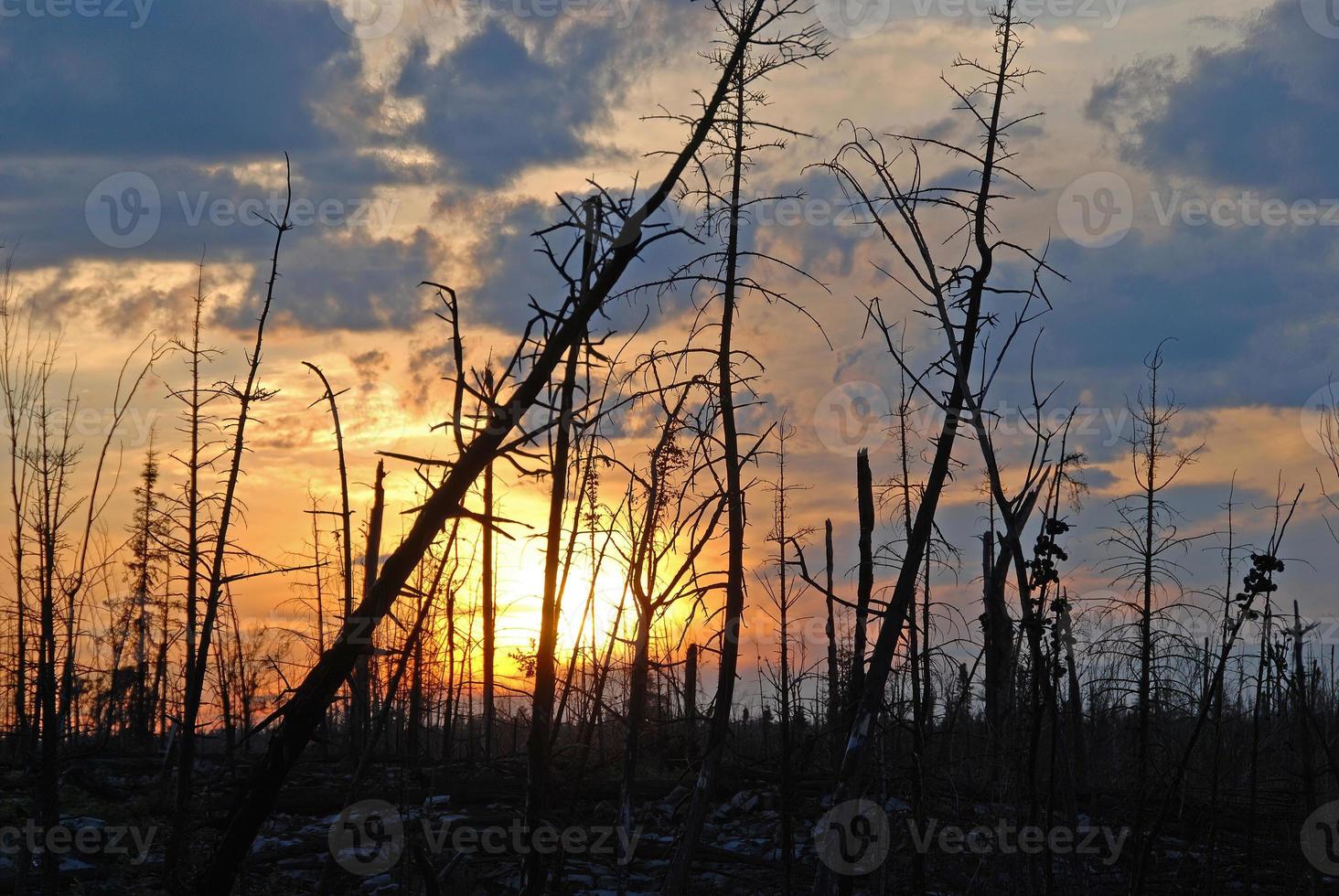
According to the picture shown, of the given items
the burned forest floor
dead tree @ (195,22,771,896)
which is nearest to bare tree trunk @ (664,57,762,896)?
the burned forest floor

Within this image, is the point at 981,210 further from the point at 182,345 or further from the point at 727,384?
the point at 182,345

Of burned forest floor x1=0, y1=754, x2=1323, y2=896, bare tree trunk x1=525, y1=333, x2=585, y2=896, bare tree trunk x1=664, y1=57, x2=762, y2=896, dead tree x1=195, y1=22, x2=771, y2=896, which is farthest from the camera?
burned forest floor x1=0, y1=754, x2=1323, y2=896

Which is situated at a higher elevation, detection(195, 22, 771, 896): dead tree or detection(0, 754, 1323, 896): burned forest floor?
detection(195, 22, 771, 896): dead tree

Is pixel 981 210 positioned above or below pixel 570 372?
above

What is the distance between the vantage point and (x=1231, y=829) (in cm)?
1670

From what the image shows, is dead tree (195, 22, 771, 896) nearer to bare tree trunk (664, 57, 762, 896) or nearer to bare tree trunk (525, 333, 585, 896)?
bare tree trunk (525, 333, 585, 896)

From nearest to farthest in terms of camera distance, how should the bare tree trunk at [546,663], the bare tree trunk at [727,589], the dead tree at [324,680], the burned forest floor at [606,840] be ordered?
the dead tree at [324,680]
the bare tree trunk at [546,663]
the bare tree trunk at [727,589]
the burned forest floor at [606,840]

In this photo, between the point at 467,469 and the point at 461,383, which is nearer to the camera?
the point at 467,469

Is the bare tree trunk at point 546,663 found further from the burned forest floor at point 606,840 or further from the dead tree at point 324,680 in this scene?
the burned forest floor at point 606,840

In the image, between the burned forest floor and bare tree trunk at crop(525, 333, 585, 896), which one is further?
the burned forest floor

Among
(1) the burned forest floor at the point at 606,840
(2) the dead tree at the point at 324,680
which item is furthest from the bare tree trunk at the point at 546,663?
(1) the burned forest floor at the point at 606,840

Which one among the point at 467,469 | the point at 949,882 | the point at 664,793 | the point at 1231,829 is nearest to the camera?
the point at 467,469

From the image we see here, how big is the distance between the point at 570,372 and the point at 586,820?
14246mm

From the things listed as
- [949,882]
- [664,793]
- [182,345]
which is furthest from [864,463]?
[182,345]
